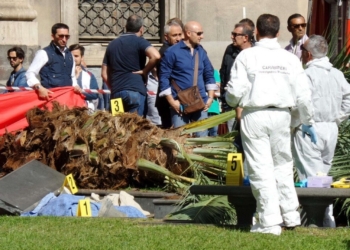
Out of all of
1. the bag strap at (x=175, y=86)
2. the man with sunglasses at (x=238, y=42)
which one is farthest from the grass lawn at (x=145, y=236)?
the man with sunglasses at (x=238, y=42)

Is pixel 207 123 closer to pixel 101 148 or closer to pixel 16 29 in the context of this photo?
pixel 101 148

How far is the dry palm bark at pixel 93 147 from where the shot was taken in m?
12.1

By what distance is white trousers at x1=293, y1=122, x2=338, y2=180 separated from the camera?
10766mm

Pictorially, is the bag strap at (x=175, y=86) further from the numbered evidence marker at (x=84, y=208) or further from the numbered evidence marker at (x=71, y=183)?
the numbered evidence marker at (x=84, y=208)

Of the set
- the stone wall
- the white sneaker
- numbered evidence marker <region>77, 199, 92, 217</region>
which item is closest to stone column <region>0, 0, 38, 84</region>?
the stone wall

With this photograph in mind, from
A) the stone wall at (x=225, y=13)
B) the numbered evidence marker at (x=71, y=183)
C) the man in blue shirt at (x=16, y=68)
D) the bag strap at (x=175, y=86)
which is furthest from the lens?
the stone wall at (x=225, y=13)

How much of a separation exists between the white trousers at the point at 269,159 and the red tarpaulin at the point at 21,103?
443 cm

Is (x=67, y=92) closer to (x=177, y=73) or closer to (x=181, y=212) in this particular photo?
(x=177, y=73)

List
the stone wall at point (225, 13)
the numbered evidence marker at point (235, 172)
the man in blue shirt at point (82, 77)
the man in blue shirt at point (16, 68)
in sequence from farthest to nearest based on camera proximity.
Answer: the stone wall at point (225, 13) < the man in blue shirt at point (82, 77) < the man in blue shirt at point (16, 68) < the numbered evidence marker at point (235, 172)

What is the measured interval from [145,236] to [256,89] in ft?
4.96

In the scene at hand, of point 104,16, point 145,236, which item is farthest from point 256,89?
point 104,16

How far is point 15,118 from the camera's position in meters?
13.3

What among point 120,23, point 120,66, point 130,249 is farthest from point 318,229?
point 120,23

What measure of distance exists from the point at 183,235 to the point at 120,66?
452 cm
